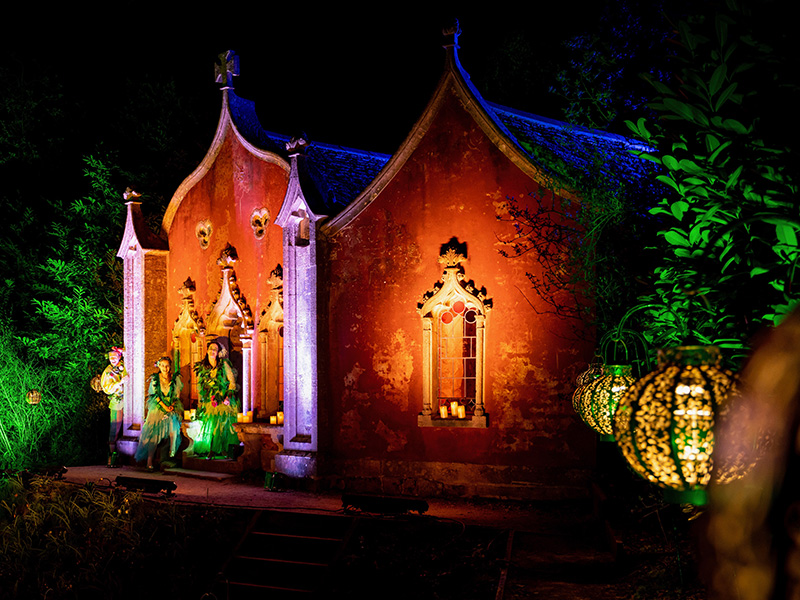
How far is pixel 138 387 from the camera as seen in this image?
55.1 ft

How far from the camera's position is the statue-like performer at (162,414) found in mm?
15602

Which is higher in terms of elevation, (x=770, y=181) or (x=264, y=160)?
(x=264, y=160)

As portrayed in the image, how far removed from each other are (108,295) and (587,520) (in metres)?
13.5

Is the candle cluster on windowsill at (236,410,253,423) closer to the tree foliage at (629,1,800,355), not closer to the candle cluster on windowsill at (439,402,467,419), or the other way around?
the candle cluster on windowsill at (439,402,467,419)

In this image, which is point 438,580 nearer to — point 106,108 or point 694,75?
point 694,75

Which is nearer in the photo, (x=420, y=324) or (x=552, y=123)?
(x=420, y=324)

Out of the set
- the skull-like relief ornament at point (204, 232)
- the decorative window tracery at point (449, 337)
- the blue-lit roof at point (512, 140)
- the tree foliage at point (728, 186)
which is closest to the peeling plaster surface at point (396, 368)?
the decorative window tracery at point (449, 337)

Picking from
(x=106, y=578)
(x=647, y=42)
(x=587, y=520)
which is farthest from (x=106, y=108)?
(x=587, y=520)

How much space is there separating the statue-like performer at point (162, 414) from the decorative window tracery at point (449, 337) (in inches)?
221

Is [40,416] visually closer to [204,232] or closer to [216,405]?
[216,405]

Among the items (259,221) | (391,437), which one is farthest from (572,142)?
(259,221)

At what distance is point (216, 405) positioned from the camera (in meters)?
14.8

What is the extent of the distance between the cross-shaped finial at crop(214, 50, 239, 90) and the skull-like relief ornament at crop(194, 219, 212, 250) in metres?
2.64

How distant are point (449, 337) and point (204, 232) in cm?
608
